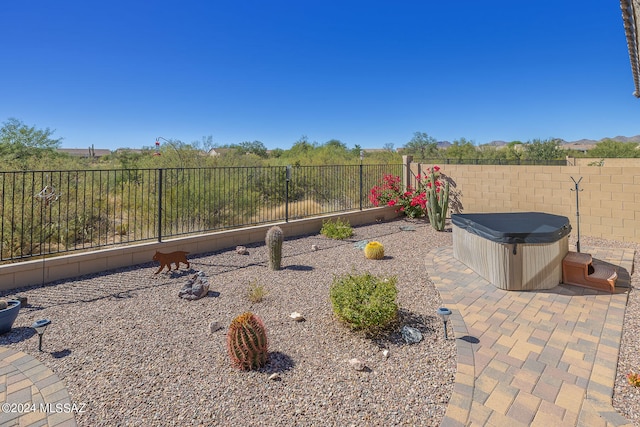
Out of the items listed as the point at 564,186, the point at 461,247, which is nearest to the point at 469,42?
the point at 564,186

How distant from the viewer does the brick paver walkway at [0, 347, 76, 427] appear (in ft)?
7.25

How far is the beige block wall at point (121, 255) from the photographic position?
500cm

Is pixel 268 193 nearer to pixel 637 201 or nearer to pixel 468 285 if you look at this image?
pixel 468 285

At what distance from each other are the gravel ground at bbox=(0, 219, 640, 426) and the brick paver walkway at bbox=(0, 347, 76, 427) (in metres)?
0.09

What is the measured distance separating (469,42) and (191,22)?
1528 cm

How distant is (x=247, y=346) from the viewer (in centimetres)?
278

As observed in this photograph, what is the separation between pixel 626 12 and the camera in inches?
191

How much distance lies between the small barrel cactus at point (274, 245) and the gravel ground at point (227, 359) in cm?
51

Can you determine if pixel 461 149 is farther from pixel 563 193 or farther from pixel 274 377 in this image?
pixel 274 377

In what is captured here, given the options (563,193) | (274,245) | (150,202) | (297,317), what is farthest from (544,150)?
(297,317)

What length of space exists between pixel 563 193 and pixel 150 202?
1125cm

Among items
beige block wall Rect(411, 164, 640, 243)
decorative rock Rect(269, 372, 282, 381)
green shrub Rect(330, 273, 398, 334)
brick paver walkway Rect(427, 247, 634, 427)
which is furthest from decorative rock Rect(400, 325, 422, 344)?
beige block wall Rect(411, 164, 640, 243)

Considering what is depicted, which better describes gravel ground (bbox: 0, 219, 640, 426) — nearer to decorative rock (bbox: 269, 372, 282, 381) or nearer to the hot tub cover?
decorative rock (bbox: 269, 372, 282, 381)

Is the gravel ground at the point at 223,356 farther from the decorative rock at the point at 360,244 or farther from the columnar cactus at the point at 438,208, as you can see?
the columnar cactus at the point at 438,208
